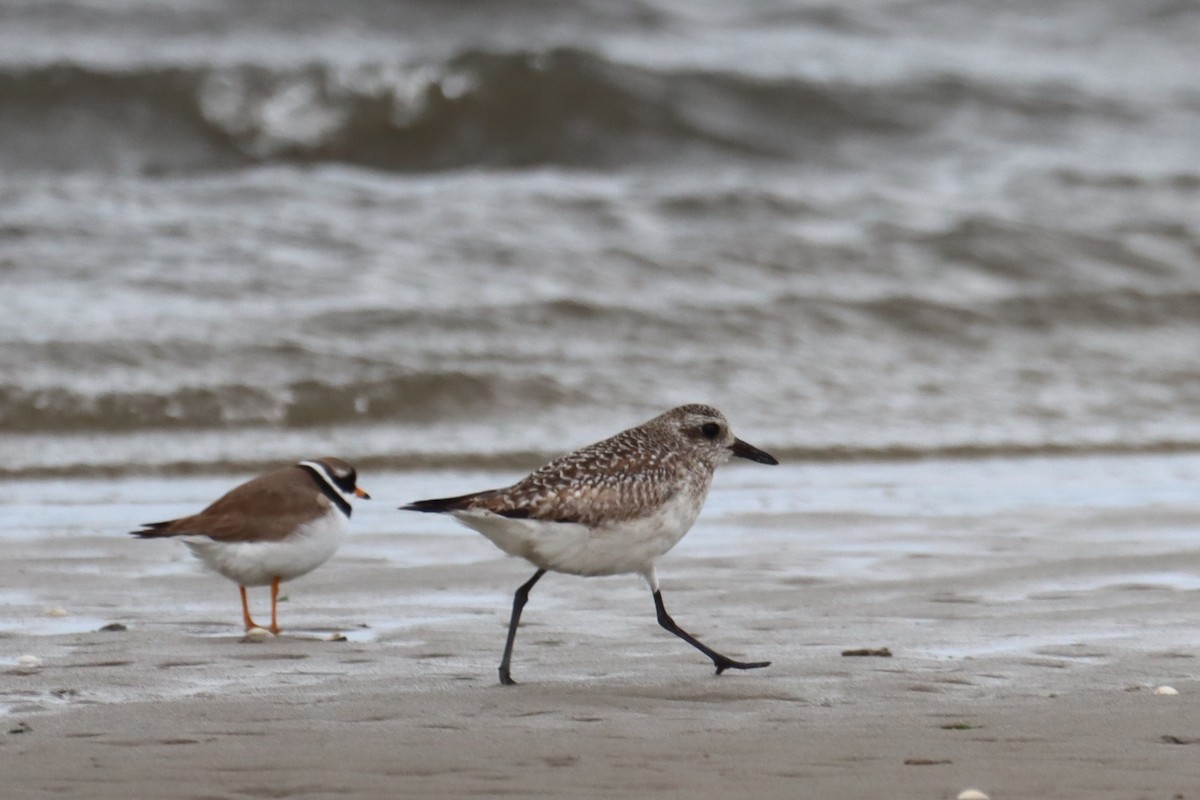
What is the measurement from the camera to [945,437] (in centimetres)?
969

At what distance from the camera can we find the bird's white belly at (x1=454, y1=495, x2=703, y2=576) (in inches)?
188

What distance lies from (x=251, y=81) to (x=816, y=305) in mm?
7256

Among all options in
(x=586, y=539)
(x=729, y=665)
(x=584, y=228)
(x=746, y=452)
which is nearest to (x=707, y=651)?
(x=729, y=665)

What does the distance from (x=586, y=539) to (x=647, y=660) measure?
46 cm

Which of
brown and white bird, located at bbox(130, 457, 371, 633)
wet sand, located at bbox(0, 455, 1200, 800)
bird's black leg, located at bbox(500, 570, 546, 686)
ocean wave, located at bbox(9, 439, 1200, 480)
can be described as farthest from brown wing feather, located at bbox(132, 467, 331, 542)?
ocean wave, located at bbox(9, 439, 1200, 480)

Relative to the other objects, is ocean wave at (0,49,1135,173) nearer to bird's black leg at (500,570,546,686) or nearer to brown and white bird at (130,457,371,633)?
brown and white bird at (130,457,371,633)

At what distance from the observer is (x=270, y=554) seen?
→ 550cm

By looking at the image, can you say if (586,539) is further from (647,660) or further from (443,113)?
(443,113)

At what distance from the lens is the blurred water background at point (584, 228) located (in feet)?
32.4

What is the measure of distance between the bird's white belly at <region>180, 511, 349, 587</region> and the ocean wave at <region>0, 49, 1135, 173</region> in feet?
34.3

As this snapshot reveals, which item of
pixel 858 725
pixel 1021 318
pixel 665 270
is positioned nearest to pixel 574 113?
pixel 665 270

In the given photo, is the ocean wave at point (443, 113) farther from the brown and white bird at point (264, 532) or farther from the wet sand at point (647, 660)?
the brown and white bird at point (264, 532)

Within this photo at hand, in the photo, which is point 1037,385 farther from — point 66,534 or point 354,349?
point 66,534

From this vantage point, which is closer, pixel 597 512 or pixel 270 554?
pixel 597 512
